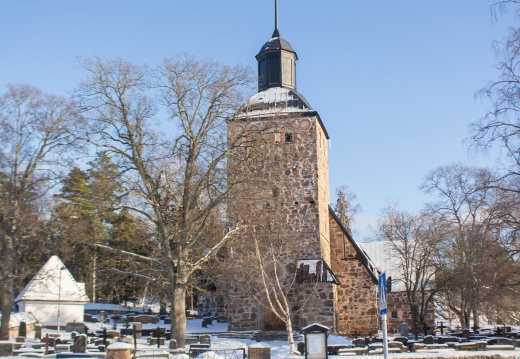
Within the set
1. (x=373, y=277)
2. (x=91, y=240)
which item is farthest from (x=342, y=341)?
(x=91, y=240)

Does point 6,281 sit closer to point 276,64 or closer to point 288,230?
point 288,230

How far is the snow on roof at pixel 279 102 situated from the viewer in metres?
28.6

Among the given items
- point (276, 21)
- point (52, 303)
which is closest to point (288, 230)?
point (276, 21)

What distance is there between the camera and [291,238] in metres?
27.4

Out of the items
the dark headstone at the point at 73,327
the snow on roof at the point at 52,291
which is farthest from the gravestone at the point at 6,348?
the snow on roof at the point at 52,291

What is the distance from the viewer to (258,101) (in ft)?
95.1

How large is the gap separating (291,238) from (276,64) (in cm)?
851

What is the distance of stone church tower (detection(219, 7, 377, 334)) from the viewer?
2489 cm

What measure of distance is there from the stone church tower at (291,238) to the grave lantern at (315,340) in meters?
5.99

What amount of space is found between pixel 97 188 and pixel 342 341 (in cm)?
1152

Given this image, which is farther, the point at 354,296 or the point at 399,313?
the point at 399,313

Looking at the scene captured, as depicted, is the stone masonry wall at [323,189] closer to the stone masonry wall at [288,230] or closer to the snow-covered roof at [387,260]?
the stone masonry wall at [288,230]

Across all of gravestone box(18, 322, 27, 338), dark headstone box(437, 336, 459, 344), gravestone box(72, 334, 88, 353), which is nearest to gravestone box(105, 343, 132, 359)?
gravestone box(72, 334, 88, 353)

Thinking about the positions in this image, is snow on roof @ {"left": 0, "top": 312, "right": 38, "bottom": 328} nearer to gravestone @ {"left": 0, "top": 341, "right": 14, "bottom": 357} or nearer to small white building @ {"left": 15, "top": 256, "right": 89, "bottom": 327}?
small white building @ {"left": 15, "top": 256, "right": 89, "bottom": 327}
